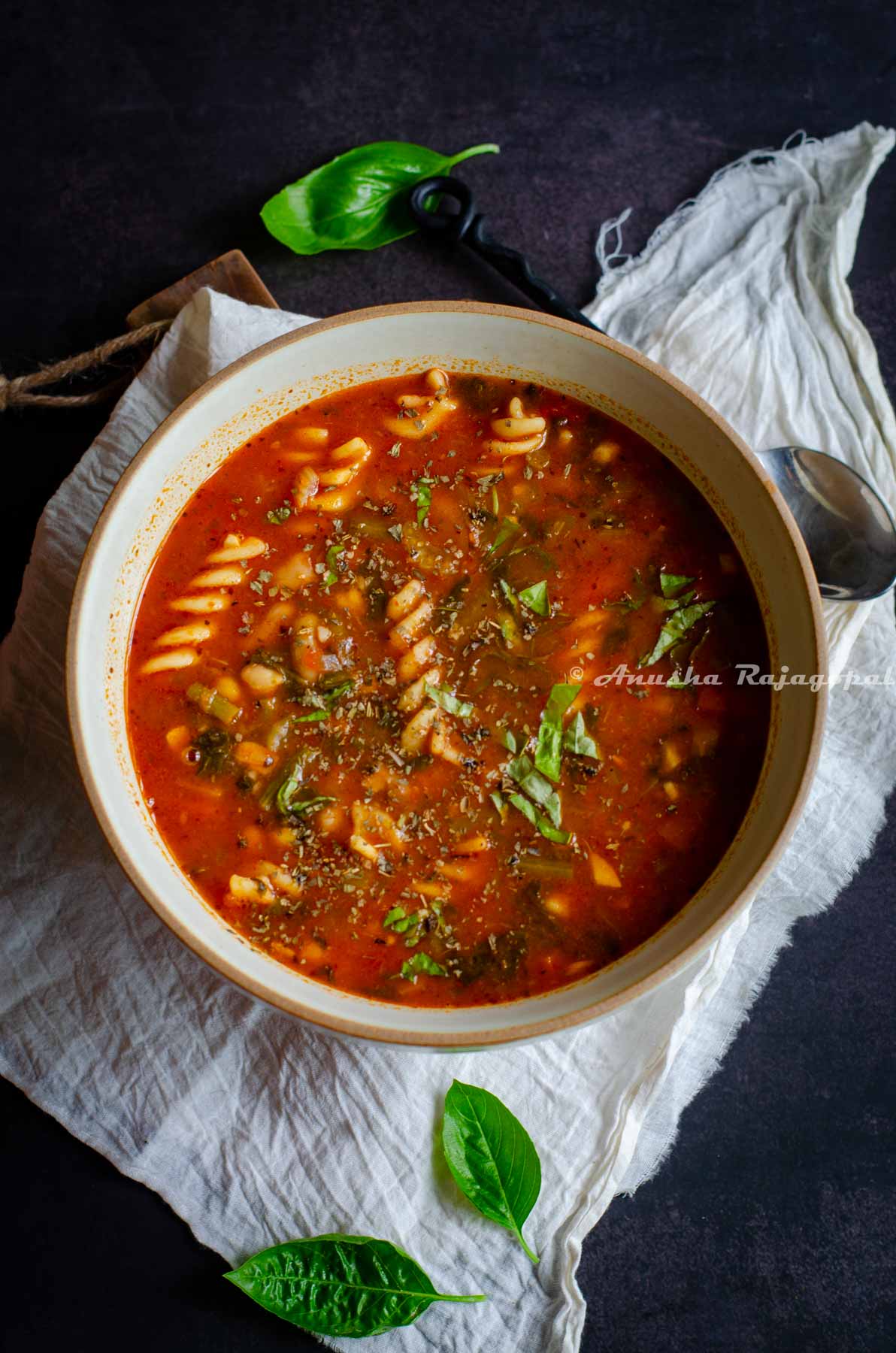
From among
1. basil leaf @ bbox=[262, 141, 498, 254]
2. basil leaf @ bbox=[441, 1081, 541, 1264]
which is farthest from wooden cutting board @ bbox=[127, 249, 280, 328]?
basil leaf @ bbox=[441, 1081, 541, 1264]

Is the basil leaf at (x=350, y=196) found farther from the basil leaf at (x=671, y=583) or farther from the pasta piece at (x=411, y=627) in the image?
the basil leaf at (x=671, y=583)

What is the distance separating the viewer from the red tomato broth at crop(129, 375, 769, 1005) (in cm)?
257

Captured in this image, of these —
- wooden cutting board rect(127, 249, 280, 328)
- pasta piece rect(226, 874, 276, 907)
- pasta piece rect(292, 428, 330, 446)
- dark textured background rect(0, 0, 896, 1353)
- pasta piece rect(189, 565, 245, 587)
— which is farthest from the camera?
wooden cutting board rect(127, 249, 280, 328)

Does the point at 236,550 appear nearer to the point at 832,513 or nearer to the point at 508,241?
the point at 508,241

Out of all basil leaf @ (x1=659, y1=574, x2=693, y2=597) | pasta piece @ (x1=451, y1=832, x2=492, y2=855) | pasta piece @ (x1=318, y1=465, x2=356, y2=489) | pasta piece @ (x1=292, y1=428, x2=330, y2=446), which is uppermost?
pasta piece @ (x1=292, y1=428, x2=330, y2=446)

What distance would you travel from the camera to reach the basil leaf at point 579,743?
103 inches

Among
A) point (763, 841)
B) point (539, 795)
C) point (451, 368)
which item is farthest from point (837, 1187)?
point (451, 368)

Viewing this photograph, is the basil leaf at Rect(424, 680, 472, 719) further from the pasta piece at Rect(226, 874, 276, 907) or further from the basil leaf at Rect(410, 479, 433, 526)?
the pasta piece at Rect(226, 874, 276, 907)

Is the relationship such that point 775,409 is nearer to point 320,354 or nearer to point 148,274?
point 320,354

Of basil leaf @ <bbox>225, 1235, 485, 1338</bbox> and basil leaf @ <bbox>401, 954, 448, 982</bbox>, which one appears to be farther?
basil leaf @ <bbox>225, 1235, 485, 1338</bbox>

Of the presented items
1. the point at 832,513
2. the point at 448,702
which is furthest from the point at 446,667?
the point at 832,513

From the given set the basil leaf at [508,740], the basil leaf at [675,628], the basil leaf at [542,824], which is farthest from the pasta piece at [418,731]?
the basil leaf at [675,628]

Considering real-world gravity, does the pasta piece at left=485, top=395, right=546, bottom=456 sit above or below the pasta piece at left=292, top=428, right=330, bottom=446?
below

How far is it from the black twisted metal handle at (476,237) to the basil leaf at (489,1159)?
2.19 metres
